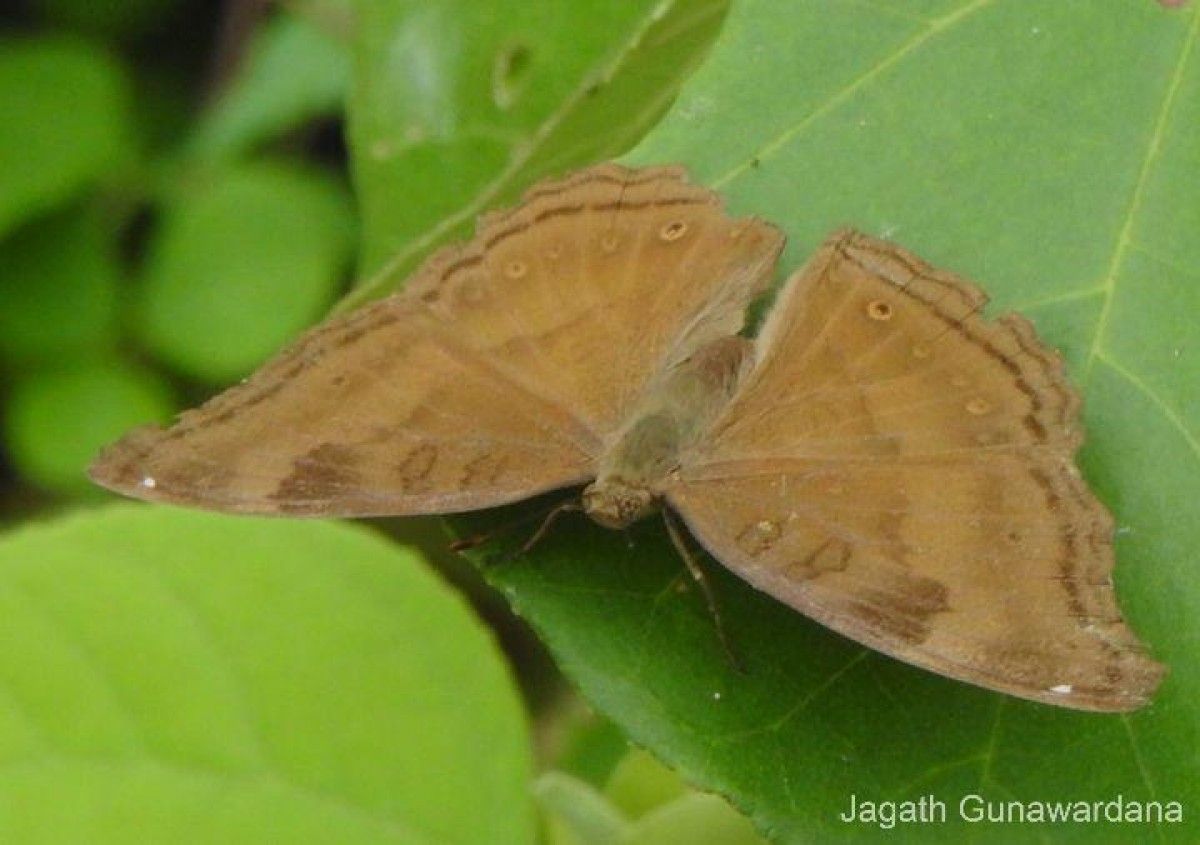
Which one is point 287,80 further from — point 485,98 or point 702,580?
point 702,580

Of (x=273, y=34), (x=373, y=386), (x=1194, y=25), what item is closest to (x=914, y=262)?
(x=1194, y=25)

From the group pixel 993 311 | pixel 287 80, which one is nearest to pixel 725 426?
pixel 993 311

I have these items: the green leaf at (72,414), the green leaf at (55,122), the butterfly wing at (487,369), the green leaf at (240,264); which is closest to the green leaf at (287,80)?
the green leaf at (240,264)

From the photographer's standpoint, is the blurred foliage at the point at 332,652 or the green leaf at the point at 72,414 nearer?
the blurred foliage at the point at 332,652

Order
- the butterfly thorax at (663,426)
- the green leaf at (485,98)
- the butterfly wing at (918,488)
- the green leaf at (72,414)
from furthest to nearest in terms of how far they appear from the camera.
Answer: the green leaf at (72,414)
the green leaf at (485,98)
the butterfly thorax at (663,426)
the butterfly wing at (918,488)

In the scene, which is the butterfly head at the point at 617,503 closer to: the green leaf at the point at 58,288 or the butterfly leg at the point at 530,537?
the butterfly leg at the point at 530,537

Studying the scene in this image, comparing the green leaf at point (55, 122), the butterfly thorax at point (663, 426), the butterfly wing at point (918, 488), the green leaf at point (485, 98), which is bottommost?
the butterfly wing at point (918, 488)
